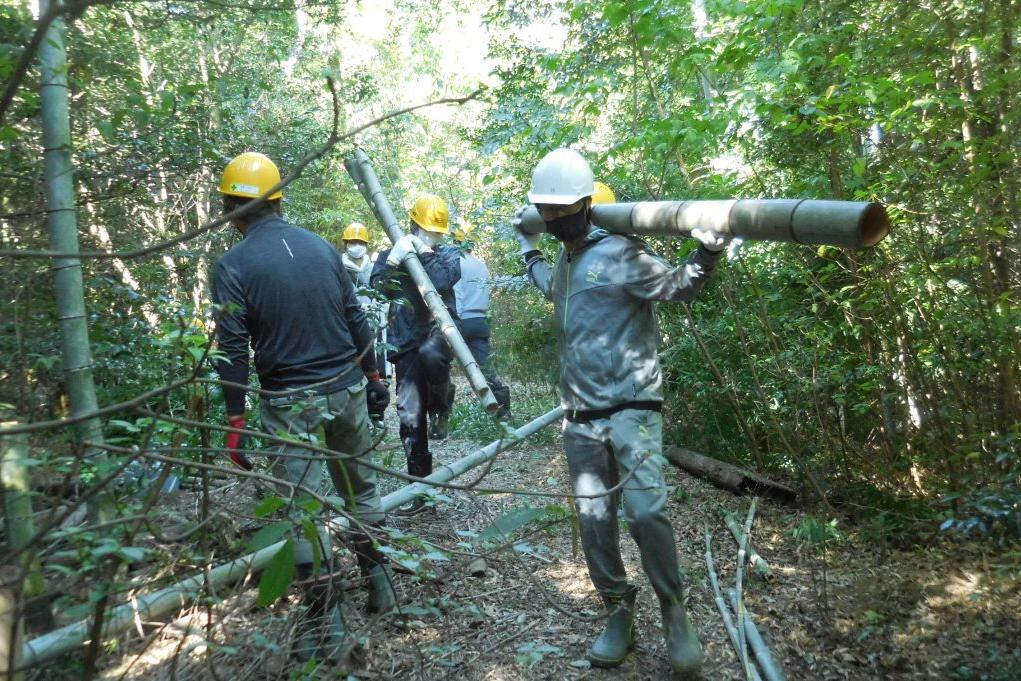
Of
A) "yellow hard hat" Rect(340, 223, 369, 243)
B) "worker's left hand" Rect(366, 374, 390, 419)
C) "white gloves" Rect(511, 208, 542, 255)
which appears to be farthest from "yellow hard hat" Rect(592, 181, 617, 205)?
"yellow hard hat" Rect(340, 223, 369, 243)

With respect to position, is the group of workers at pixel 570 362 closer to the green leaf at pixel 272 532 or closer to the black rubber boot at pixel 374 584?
the black rubber boot at pixel 374 584

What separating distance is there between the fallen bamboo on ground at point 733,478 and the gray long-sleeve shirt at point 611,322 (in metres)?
3.12

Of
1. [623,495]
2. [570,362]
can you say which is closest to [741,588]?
[623,495]

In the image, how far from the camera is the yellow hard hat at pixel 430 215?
7.09 m

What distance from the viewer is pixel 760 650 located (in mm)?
4113

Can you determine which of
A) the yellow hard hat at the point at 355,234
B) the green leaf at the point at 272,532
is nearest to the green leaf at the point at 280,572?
the green leaf at the point at 272,532

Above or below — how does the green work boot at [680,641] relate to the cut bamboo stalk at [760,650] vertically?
above

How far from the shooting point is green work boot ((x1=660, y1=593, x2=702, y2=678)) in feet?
12.7

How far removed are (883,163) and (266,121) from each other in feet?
25.6

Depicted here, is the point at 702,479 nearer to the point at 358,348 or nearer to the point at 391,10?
the point at 358,348

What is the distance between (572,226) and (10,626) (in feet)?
9.51

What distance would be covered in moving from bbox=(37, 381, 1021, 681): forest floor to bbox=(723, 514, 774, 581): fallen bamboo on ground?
71mm

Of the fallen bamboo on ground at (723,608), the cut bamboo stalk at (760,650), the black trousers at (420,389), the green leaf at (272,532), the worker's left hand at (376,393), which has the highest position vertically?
the green leaf at (272,532)

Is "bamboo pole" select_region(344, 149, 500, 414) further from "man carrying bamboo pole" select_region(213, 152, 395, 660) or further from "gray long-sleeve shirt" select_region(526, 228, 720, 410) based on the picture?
"gray long-sleeve shirt" select_region(526, 228, 720, 410)
